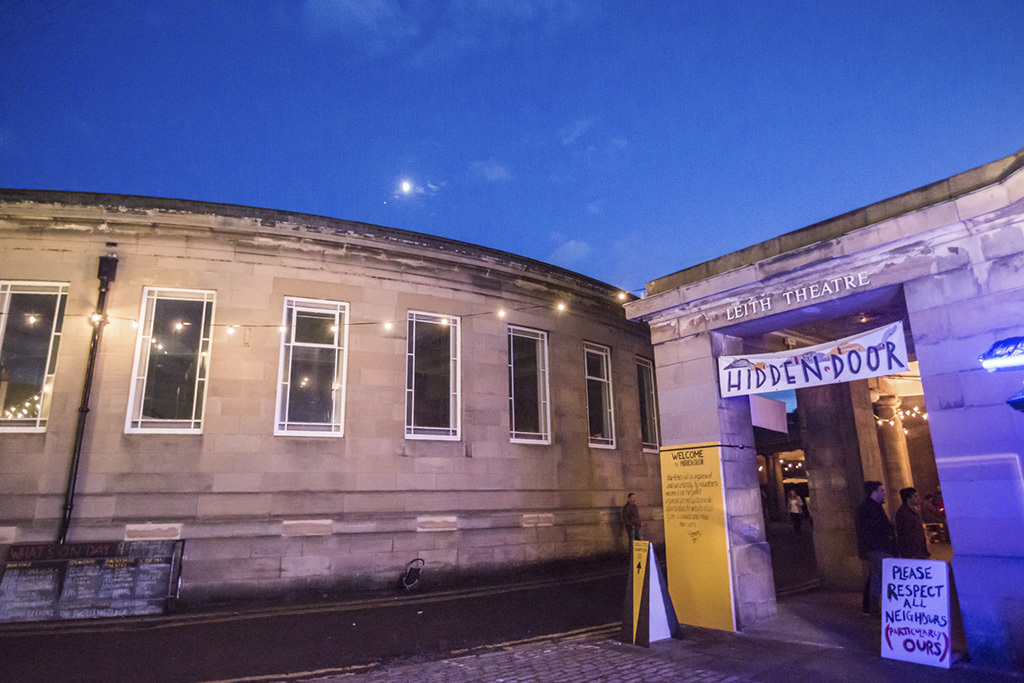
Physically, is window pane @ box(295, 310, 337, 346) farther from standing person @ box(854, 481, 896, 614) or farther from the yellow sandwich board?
standing person @ box(854, 481, 896, 614)

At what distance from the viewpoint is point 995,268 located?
20.5ft

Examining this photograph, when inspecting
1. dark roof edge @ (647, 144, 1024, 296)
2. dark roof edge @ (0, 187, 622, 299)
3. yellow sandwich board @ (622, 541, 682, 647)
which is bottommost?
yellow sandwich board @ (622, 541, 682, 647)

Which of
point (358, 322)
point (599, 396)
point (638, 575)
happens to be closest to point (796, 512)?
point (599, 396)

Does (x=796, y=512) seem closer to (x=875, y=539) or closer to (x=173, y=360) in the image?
(x=875, y=539)

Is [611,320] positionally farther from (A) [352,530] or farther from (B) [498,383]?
(A) [352,530]

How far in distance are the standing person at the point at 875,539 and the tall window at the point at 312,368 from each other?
919cm

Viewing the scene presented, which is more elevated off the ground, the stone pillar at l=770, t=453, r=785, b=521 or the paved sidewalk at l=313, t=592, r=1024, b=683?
the stone pillar at l=770, t=453, r=785, b=521

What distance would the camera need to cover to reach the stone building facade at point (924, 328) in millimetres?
5934

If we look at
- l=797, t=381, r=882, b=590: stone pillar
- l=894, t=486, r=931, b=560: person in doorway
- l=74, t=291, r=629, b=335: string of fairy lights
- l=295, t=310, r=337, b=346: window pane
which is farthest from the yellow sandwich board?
l=295, t=310, r=337, b=346: window pane

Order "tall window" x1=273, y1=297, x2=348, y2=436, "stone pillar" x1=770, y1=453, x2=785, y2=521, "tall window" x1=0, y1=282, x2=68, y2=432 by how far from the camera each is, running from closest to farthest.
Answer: "tall window" x1=0, y1=282, x2=68, y2=432 < "tall window" x1=273, y1=297, x2=348, y2=436 < "stone pillar" x1=770, y1=453, x2=785, y2=521

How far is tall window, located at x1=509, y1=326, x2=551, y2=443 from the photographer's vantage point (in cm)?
1373

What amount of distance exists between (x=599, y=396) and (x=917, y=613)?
9.65 m

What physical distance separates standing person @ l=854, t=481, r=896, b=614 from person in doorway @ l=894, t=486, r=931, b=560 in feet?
1.01

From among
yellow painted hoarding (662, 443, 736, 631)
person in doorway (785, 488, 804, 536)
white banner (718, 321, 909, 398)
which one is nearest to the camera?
Result: white banner (718, 321, 909, 398)
